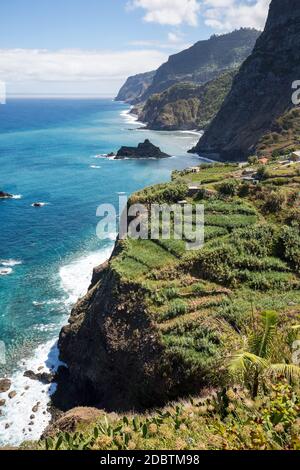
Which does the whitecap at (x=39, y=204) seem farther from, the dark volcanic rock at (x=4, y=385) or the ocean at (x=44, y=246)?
the dark volcanic rock at (x=4, y=385)

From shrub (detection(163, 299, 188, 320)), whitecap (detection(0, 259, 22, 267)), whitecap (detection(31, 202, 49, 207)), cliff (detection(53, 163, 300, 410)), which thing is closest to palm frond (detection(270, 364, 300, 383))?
cliff (detection(53, 163, 300, 410))

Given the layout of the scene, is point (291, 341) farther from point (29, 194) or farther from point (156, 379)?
point (29, 194)

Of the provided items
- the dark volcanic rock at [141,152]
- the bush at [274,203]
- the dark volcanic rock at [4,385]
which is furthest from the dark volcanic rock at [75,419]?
the dark volcanic rock at [141,152]

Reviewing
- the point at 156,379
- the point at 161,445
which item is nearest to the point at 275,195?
the point at 156,379

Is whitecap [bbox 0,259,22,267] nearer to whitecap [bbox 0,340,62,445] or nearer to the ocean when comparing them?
the ocean

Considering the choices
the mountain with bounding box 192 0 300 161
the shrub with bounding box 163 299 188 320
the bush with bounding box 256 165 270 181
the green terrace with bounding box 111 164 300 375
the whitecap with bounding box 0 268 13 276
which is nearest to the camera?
the green terrace with bounding box 111 164 300 375

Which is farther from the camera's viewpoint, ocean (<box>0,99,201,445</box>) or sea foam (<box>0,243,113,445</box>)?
ocean (<box>0,99,201,445</box>)

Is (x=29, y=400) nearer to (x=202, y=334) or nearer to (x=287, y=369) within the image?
(x=202, y=334)
